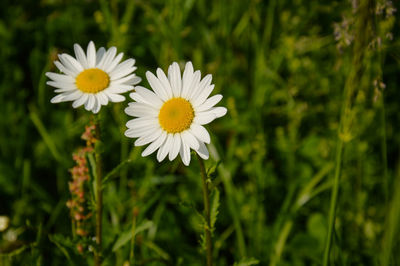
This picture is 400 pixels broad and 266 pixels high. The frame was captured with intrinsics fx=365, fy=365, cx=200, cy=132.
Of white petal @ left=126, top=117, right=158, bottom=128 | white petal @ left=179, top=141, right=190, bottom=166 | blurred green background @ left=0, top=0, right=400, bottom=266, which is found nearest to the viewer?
white petal @ left=179, top=141, right=190, bottom=166

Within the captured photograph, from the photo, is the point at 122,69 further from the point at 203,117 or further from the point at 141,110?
the point at 203,117

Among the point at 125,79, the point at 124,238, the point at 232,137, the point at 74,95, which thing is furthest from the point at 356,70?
the point at 232,137

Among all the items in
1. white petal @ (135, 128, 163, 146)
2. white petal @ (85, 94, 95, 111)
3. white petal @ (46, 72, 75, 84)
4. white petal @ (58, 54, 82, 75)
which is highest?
white petal @ (58, 54, 82, 75)

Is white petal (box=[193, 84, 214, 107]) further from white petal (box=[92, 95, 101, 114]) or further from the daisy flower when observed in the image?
white petal (box=[92, 95, 101, 114])

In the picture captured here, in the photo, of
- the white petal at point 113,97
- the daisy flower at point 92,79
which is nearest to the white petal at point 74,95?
the daisy flower at point 92,79

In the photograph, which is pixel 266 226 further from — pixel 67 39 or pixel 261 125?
pixel 67 39

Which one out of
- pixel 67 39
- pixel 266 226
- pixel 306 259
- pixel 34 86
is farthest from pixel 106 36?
pixel 306 259

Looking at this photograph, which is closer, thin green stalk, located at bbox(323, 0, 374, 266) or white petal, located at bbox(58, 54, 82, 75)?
thin green stalk, located at bbox(323, 0, 374, 266)

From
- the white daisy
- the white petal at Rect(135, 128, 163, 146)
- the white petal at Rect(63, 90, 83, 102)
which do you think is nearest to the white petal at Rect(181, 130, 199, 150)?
the white daisy
